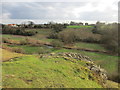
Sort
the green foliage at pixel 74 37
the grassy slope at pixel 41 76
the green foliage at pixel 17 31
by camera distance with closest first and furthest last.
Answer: the grassy slope at pixel 41 76 < the green foliage at pixel 74 37 < the green foliage at pixel 17 31

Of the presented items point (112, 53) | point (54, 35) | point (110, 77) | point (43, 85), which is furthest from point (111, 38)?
point (43, 85)

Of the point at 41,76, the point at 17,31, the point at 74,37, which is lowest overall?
the point at 41,76

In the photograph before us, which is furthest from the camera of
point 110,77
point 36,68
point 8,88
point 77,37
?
point 77,37

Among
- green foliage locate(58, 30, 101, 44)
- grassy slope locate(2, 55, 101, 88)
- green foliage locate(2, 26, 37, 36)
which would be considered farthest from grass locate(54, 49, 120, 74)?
green foliage locate(2, 26, 37, 36)

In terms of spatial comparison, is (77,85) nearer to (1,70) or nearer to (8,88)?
(8,88)

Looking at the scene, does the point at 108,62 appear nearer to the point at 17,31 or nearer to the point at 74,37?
the point at 74,37

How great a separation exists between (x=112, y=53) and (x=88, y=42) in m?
8.80

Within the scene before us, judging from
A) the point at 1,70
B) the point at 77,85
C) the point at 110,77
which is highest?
the point at 1,70

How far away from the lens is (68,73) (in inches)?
220

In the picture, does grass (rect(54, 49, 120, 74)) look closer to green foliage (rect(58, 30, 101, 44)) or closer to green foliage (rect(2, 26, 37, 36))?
green foliage (rect(58, 30, 101, 44))

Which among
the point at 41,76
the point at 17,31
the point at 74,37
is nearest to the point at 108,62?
the point at 74,37

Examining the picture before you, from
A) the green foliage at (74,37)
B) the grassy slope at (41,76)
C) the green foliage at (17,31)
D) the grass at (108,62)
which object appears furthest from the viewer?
the green foliage at (17,31)

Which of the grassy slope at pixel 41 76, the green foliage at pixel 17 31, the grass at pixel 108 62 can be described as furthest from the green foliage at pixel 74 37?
the grassy slope at pixel 41 76

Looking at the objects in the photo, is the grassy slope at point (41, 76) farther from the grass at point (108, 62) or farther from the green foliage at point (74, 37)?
the green foliage at point (74, 37)
